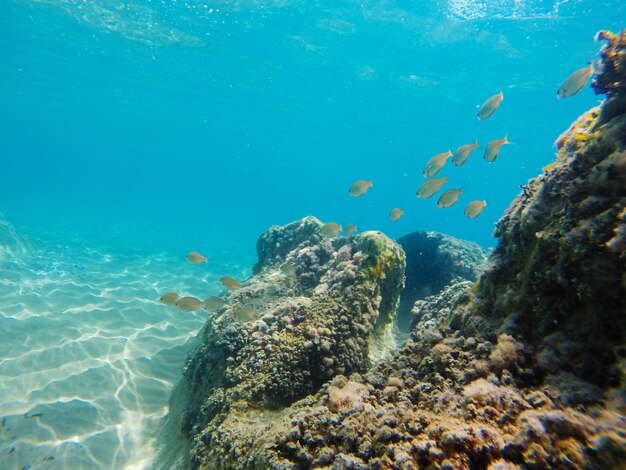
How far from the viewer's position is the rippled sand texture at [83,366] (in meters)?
5.09

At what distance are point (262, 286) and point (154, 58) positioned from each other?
99.0 feet

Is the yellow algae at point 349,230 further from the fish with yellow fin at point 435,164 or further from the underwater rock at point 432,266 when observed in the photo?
the underwater rock at point 432,266

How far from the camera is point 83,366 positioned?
688 cm

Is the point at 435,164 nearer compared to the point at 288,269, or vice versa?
the point at 435,164

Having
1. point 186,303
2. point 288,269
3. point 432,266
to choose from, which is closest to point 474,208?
point 432,266

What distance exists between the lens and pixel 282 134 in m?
60.4

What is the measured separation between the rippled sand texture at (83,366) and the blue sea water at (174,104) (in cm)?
4

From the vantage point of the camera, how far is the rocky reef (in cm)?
A: 150

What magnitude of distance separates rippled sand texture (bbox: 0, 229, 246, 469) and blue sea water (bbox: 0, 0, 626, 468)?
35 millimetres

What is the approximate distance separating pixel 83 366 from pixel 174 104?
1715 inches

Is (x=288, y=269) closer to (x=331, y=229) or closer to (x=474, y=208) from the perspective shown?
(x=331, y=229)

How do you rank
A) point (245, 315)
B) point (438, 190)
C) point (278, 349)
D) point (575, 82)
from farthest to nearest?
1. point (438, 190)
2. point (575, 82)
3. point (245, 315)
4. point (278, 349)

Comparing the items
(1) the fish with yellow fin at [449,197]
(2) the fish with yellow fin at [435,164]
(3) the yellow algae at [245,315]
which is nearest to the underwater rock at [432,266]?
(1) the fish with yellow fin at [449,197]

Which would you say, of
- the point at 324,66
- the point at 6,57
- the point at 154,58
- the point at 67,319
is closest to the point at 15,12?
the point at 154,58
